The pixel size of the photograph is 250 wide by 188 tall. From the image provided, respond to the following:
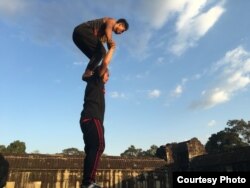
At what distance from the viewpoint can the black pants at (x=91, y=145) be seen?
3.87m

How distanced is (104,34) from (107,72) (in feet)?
2.09

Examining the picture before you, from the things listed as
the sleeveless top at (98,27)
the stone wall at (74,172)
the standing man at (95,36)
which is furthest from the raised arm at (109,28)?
the stone wall at (74,172)

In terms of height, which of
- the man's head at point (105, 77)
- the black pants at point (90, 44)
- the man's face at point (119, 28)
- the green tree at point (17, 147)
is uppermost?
the green tree at point (17, 147)

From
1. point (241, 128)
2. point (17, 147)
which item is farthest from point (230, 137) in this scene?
point (17, 147)

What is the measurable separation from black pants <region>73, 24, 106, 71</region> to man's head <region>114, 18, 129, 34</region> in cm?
33

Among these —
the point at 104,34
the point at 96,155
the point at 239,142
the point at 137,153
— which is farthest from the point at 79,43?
the point at 137,153

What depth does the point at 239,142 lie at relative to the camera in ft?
203

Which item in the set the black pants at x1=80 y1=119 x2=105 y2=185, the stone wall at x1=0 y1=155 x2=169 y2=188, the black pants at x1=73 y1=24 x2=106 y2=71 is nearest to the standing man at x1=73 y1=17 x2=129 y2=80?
the black pants at x1=73 y1=24 x2=106 y2=71

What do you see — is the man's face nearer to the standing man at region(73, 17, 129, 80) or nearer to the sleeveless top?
the standing man at region(73, 17, 129, 80)

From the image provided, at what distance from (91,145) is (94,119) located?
13.8 inches

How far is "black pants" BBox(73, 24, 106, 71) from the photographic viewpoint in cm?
448

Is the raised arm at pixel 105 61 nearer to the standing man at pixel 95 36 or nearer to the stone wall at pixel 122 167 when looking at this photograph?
the standing man at pixel 95 36

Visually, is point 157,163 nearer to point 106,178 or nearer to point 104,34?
point 106,178

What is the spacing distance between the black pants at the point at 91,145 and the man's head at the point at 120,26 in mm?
1472
